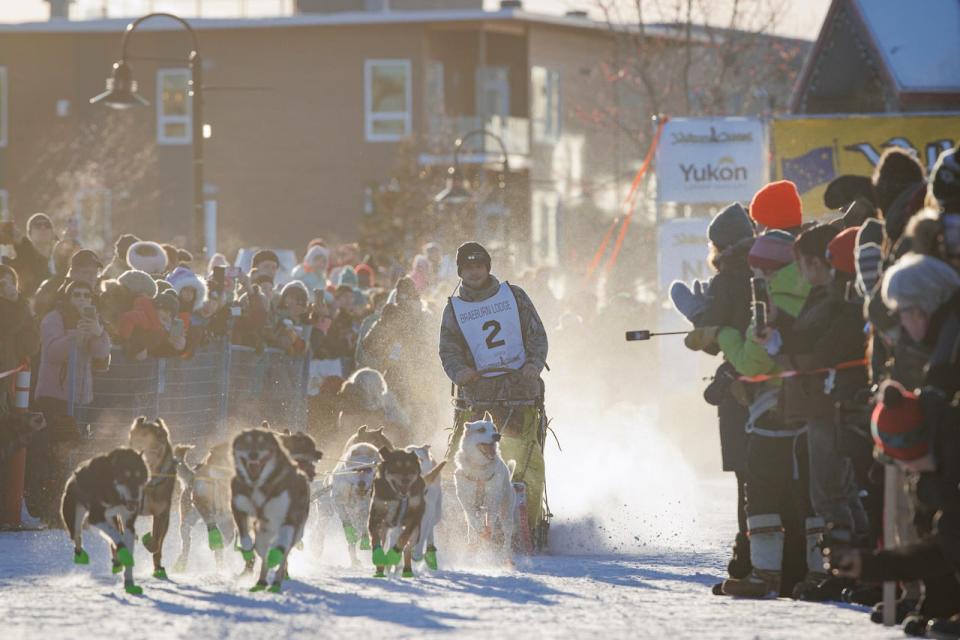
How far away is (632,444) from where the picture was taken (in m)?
22.3

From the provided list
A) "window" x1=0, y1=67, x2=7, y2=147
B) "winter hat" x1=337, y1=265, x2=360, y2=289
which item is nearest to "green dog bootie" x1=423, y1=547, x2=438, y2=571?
"winter hat" x1=337, y1=265, x2=360, y2=289

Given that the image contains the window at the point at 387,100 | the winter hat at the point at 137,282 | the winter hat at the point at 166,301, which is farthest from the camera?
the window at the point at 387,100

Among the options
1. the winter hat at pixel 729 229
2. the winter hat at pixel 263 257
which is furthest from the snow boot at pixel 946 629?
the winter hat at pixel 263 257

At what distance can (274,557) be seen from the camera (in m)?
10.6

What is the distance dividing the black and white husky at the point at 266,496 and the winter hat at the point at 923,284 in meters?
3.38

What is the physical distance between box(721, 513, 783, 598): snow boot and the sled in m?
2.99

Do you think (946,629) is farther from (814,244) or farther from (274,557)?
(274,557)

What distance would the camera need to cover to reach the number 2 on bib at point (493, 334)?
44.9 feet

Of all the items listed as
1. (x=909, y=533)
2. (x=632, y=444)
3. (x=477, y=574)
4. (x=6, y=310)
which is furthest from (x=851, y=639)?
(x=632, y=444)

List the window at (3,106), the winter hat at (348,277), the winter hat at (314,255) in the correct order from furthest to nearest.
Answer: the window at (3,106)
the winter hat at (314,255)
the winter hat at (348,277)

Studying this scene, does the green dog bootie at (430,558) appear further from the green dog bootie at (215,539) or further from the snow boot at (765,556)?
the snow boot at (765,556)

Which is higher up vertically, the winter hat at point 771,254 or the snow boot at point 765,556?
the winter hat at point 771,254

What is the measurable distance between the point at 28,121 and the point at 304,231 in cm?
771

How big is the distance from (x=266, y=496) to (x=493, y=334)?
329cm
